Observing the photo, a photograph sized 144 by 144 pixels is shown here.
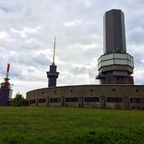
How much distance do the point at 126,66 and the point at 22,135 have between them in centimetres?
5408

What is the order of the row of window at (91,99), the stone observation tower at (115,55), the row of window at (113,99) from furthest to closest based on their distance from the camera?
the stone observation tower at (115,55)
the row of window at (91,99)
the row of window at (113,99)

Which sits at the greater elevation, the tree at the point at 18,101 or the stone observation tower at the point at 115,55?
the stone observation tower at the point at 115,55

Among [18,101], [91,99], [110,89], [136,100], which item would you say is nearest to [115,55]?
[110,89]

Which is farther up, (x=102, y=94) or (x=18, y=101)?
(x=102, y=94)

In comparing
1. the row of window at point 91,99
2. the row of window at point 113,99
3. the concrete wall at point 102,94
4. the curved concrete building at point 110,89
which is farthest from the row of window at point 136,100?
the row of window at point 91,99

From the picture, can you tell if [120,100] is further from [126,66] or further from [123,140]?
[123,140]

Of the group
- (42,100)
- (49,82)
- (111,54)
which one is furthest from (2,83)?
(111,54)

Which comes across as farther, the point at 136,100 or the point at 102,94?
the point at 102,94

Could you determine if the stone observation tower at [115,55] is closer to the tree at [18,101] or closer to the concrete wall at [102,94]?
the concrete wall at [102,94]

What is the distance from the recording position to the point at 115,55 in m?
56.7

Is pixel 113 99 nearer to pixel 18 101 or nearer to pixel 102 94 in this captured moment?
pixel 102 94

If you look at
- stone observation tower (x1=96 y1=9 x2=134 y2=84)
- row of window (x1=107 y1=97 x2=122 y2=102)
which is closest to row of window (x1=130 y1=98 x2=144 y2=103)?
row of window (x1=107 y1=97 x2=122 y2=102)

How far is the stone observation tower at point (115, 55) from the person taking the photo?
5588 centimetres

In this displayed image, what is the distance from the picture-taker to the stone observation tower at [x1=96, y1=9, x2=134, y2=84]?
5588 centimetres
